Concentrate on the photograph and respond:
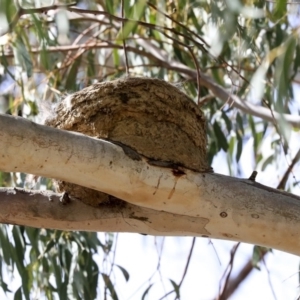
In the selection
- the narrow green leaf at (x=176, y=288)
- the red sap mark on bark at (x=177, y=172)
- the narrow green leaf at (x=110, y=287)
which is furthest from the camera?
the narrow green leaf at (x=110, y=287)

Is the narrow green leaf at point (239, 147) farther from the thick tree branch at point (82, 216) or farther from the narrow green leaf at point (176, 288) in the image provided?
the thick tree branch at point (82, 216)

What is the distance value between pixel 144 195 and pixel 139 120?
392 mm

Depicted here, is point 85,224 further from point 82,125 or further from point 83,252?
point 83,252

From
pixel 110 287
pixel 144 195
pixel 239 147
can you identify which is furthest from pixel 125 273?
pixel 144 195

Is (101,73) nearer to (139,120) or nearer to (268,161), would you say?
(268,161)

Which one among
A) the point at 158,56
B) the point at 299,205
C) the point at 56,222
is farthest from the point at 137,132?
the point at 158,56

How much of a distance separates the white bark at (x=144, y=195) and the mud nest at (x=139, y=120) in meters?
0.09

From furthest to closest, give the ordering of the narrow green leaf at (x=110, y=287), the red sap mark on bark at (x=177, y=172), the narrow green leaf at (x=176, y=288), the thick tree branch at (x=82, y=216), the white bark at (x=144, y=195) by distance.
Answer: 1. the narrow green leaf at (x=110, y=287)
2. the narrow green leaf at (x=176, y=288)
3. the thick tree branch at (x=82, y=216)
4. the red sap mark on bark at (x=177, y=172)
5. the white bark at (x=144, y=195)

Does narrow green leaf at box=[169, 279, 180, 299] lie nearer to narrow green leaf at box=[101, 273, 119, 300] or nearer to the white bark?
narrow green leaf at box=[101, 273, 119, 300]

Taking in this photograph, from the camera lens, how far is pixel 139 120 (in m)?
2.13

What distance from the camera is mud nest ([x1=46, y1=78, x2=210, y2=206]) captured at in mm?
1988

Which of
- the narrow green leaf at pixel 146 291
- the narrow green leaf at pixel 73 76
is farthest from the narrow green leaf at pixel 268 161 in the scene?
the narrow green leaf at pixel 146 291

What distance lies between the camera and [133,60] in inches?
166

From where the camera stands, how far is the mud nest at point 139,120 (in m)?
1.99
